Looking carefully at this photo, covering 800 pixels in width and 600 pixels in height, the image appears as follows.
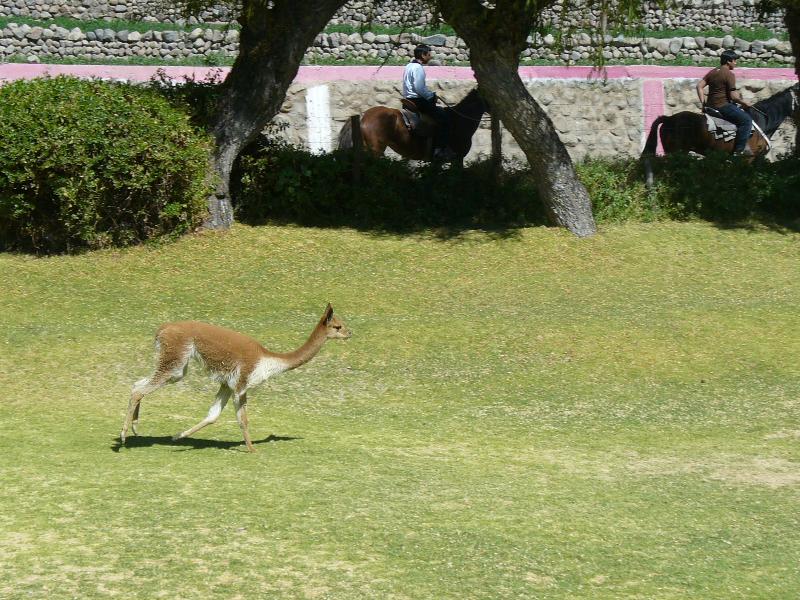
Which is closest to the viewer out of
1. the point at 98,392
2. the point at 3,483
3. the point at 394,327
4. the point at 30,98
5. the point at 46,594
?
the point at 46,594

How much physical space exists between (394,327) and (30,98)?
6.18 meters

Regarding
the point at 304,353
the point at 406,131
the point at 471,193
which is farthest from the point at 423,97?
the point at 304,353

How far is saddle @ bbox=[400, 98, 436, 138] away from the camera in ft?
65.6

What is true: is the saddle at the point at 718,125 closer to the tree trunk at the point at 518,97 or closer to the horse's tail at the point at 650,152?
the horse's tail at the point at 650,152

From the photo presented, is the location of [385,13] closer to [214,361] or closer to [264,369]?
[264,369]

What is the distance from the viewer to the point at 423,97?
20016mm

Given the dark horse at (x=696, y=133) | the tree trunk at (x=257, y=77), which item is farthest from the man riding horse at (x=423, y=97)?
the dark horse at (x=696, y=133)

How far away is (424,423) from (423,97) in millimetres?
10096

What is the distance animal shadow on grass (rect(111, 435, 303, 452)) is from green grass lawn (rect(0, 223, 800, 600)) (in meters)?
0.04

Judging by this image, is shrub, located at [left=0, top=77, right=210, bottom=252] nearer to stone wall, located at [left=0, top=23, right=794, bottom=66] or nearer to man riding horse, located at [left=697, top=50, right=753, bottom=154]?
man riding horse, located at [left=697, top=50, right=753, bottom=154]

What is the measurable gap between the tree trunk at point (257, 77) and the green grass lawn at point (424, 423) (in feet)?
2.97

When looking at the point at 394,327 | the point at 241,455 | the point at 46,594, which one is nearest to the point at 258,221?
the point at 394,327

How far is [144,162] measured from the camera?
15.9 metres

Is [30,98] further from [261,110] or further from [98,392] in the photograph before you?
[98,392]
